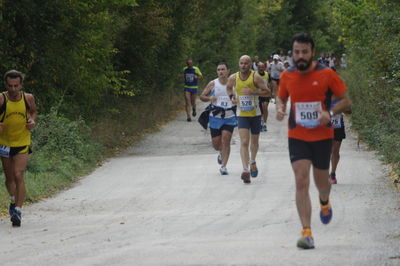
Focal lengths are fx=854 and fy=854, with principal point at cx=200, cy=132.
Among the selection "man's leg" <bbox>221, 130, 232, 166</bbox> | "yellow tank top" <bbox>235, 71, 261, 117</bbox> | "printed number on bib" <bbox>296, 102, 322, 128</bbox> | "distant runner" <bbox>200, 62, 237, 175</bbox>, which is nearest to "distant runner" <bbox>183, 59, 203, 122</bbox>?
"distant runner" <bbox>200, 62, 237, 175</bbox>

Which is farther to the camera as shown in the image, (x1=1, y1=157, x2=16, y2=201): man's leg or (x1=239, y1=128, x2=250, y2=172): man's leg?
(x1=239, y1=128, x2=250, y2=172): man's leg

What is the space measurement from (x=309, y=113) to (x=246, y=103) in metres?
5.87

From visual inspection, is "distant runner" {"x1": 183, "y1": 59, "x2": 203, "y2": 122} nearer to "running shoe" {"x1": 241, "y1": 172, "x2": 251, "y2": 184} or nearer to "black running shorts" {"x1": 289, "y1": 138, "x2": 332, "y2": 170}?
"running shoe" {"x1": 241, "y1": 172, "x2": 251, "y2": 184}

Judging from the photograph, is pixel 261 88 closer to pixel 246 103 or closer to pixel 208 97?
pixel 246 103

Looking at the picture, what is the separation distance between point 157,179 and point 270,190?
9.59 feet

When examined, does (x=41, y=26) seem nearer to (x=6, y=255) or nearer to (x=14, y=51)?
(x=14, y=51)

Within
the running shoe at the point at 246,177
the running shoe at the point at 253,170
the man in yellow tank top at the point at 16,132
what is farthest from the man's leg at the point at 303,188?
the running shoe at the point at 253,170

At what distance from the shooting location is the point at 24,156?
10852 mm

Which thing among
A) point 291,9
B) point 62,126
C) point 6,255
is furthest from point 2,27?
point 291,9

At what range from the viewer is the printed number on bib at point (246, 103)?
45.9 ft

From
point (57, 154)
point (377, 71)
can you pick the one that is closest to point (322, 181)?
point (57, 154)

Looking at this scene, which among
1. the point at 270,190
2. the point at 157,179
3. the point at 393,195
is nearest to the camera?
the point at 393,195

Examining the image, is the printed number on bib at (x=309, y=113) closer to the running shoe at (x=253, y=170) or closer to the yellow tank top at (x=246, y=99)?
the yellow tank top at (x=246, y=99)

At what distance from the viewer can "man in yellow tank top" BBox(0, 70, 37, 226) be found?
1060 cm
